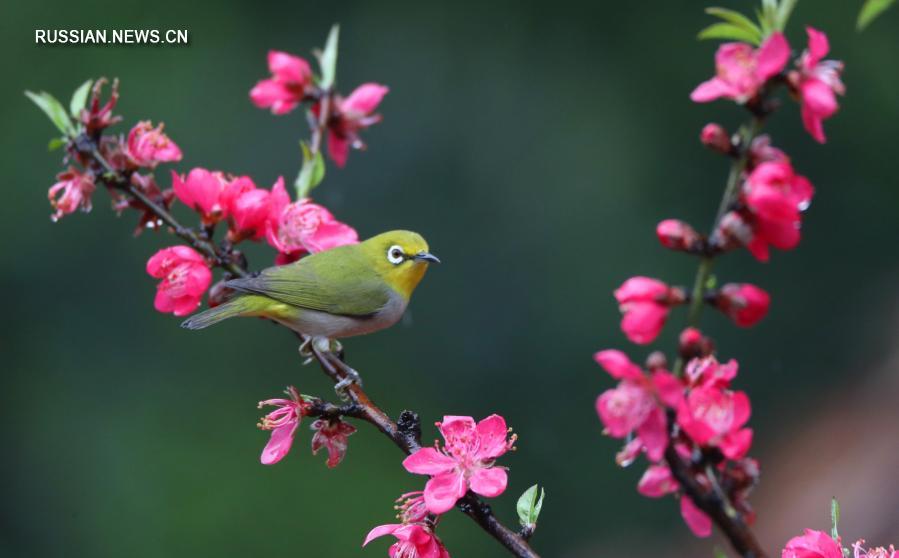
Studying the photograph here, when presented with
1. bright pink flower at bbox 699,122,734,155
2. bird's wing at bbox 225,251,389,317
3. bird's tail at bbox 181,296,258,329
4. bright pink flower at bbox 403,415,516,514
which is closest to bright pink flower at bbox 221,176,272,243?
bird's wing at bbox 225,251,389,317

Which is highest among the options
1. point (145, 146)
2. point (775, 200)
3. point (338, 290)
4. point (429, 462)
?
point (775, 200)

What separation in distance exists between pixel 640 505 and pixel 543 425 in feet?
1.51

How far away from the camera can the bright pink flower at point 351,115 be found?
5.16 ft

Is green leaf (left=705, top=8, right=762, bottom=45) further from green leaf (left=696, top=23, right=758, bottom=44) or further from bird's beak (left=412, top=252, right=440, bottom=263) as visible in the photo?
bird's beak (left=412, top=252, right=440, bottom=263)

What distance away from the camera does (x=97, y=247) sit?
3891mm

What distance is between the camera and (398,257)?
2.04m

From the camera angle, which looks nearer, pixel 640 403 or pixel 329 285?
pixel 640 403

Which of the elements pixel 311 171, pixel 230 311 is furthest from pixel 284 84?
pixel 230 311

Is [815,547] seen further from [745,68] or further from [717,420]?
[745,68]

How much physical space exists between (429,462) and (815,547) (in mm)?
380

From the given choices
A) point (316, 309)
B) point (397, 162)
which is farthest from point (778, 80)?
point (397, 162)

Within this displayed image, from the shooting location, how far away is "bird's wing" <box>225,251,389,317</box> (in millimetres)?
1739

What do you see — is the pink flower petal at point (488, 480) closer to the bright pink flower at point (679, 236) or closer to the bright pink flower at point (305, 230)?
the bright pink flower at point (679, 236)

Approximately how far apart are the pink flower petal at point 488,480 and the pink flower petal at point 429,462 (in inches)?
1.1
